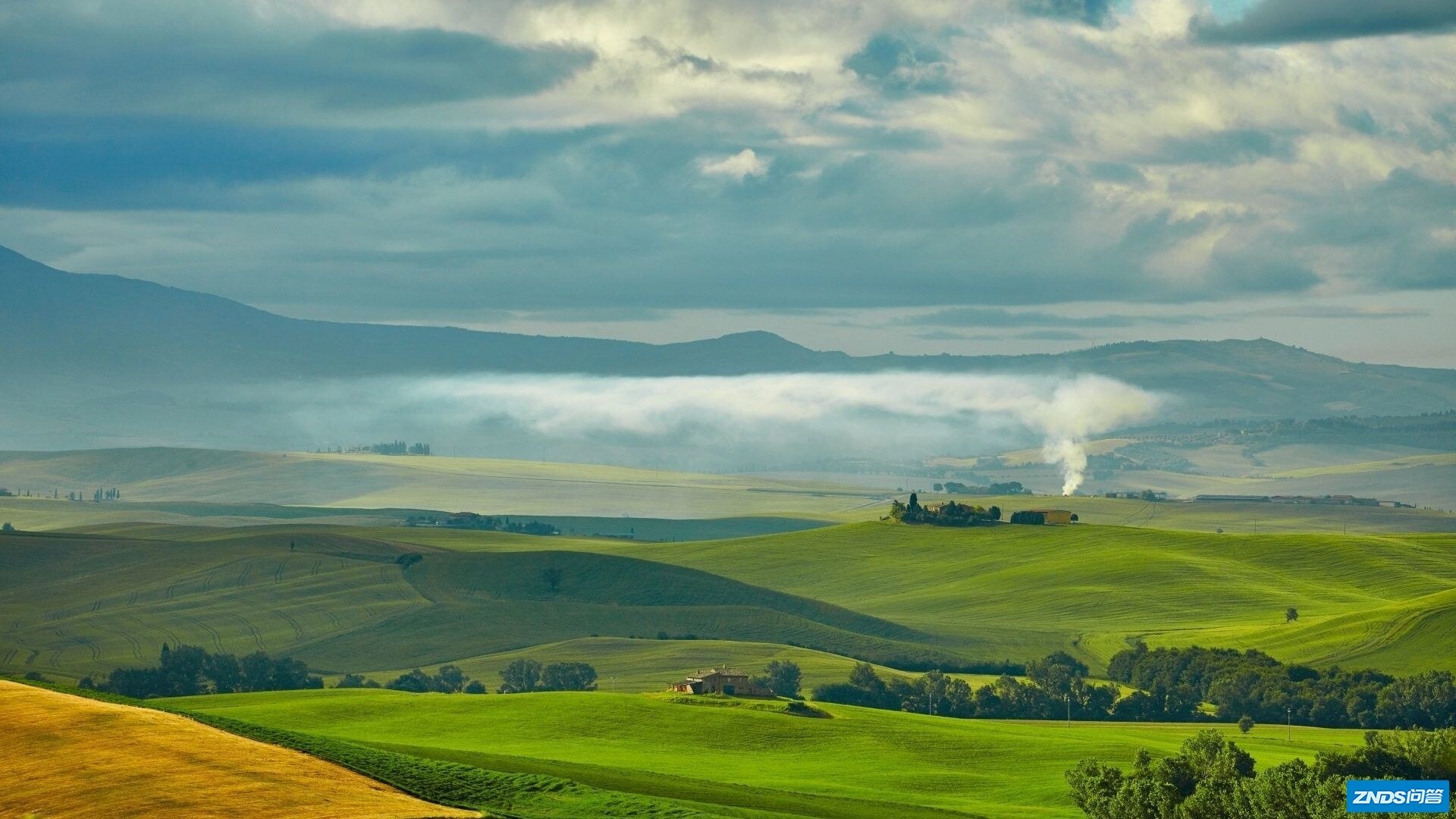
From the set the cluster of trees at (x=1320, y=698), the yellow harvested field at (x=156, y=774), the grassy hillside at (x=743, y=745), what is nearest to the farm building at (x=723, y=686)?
the grassy hillside at (x=743, y=745)

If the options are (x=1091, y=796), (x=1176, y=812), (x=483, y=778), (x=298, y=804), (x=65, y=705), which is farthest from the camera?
(x=1091, y=796)

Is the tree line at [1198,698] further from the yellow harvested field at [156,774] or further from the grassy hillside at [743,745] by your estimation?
the yellow harvested field at [156,774]

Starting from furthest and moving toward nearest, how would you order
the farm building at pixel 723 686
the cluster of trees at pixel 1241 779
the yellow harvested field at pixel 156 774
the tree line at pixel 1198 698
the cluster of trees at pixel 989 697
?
the cluster of trees at pixel 989 697, the tree line at pixel 1198 698, the farm building at pixel 723 686, the cluster of trees at pixel 1241 779, the yellow harvested field at pixel 156 774

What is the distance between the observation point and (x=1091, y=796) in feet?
312

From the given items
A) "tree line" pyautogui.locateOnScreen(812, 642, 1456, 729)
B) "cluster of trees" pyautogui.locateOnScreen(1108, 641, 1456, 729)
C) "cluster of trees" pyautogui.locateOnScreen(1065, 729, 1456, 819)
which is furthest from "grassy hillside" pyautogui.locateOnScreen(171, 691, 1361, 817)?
"cluster of trees" pyautogui.locateOnScreen(1108, 641, 1456, 729)

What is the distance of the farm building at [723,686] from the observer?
163 meters

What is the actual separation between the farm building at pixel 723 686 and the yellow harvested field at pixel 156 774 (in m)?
86.9

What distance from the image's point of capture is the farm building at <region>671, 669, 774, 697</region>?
6422 inches

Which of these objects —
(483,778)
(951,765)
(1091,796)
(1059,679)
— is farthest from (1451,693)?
(483,778)

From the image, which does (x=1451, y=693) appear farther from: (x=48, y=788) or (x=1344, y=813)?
(x=48, y=788)

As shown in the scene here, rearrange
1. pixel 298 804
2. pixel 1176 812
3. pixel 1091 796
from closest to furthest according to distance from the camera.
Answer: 1. pixel 298 804
2. pixel 1176 812
3. pixel 1091 796

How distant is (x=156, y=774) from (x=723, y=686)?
100085mm

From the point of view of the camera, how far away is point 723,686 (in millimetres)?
165500

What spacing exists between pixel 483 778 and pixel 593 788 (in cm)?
450
